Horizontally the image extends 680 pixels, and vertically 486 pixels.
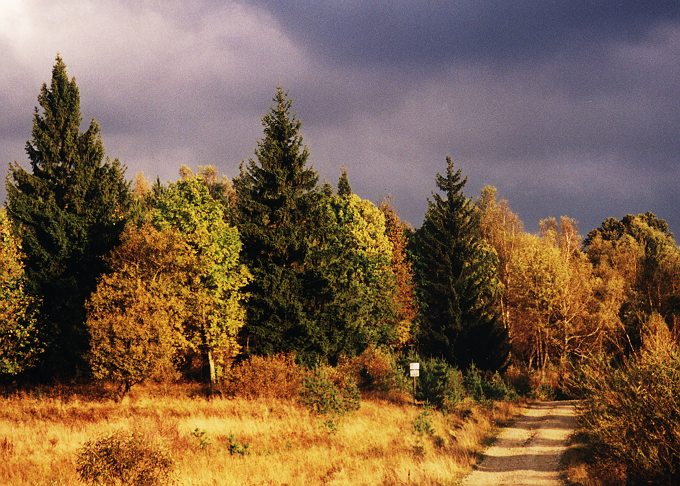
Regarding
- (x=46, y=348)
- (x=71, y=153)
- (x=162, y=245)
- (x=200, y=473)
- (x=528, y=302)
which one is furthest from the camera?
(x=528, y=302)

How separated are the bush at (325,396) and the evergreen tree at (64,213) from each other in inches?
576

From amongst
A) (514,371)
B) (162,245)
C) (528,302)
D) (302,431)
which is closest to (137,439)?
(302,431)

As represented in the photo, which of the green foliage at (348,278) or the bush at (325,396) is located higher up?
the green foliage at (348,278)

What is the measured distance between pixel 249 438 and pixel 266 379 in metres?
8.17

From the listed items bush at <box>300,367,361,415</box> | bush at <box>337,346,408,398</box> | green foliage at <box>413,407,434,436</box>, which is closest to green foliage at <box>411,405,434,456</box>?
green foliage at <box>413,407,434,436</box>

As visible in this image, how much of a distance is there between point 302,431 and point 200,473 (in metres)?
7.54

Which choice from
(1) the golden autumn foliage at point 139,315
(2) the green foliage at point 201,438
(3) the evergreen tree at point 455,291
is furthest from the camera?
(3) the evergreen tree at point 455,291

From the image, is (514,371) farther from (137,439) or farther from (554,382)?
(137,439)

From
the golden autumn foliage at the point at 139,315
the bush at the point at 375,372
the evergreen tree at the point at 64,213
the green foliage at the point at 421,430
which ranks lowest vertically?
the green foliage at the point at 421,430

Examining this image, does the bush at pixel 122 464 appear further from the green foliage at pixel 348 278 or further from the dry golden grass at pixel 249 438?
the green foliage at pixel 348 278

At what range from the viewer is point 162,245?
93.9 feet

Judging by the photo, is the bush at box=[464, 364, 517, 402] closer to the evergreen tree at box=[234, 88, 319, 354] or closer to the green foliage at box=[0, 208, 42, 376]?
the evergreen tree at box=[234, 88, 319, 354]

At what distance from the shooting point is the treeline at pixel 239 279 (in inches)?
1144

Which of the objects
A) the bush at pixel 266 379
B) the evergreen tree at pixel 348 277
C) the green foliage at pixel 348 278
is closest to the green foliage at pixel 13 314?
the bush at pixel 266 379
